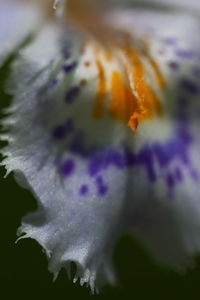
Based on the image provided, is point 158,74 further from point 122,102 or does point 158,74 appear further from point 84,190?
point 84,190

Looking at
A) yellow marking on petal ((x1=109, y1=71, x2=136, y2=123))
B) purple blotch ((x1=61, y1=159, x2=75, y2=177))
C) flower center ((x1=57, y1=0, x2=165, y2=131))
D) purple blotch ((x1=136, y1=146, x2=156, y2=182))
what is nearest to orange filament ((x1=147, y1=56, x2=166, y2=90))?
flower center ((x1=57, y1=0, x2=165, y2=131))

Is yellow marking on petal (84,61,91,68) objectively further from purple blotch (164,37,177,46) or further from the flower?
purple blotch (164,37,177,46)

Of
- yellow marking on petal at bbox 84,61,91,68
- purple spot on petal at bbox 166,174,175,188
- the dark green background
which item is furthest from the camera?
the dark green background

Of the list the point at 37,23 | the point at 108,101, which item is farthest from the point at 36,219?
the point at 37,23

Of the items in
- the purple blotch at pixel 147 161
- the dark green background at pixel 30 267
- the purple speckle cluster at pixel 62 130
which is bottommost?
the dark green background at pixel 30 267

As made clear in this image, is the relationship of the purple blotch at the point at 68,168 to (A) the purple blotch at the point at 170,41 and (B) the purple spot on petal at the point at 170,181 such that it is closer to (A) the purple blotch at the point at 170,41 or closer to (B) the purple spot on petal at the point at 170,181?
(B) the purple spot on petal at the point at 170,181

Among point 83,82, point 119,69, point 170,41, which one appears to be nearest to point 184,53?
point 170,41

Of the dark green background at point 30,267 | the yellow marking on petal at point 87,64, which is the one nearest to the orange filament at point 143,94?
the yellow marking on petal at point 87,64
